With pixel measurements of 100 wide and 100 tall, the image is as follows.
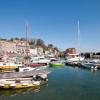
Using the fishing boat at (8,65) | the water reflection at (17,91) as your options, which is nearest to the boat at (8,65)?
the fishing boat at (8,65)

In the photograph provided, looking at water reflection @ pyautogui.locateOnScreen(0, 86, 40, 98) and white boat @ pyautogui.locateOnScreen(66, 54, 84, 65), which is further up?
white boat @ pyautogui.locateOnScreen(66, 54, 84, 65)


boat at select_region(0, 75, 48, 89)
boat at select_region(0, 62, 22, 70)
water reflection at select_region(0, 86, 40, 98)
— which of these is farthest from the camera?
boat at select_region(0, 62, 22, 70)

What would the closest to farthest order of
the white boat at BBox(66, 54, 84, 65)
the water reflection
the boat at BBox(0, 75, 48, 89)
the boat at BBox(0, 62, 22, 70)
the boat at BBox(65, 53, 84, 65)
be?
1. the water reflection
2. the boat at BBox(0, 75, 48, 89)
3. the boat at BBox(0, 62, 22, 70)
4. the boat at BBox(65, 53, 84, 65)
5. the white boat at BBox(66, 54, 84, 65)

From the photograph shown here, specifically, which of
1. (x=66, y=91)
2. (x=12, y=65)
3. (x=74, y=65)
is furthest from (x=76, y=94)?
(x=74, y=65)

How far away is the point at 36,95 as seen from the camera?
93.0 ft

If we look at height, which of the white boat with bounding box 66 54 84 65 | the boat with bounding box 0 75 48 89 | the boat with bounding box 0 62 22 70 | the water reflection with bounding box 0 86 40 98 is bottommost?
the water reflection with bounding box 0 86 40 98

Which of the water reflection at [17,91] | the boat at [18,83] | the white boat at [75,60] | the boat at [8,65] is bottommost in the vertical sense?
the water reflection at [17,91]

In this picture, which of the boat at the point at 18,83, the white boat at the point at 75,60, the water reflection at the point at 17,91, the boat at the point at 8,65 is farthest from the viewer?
the white boat at the point at 75,60

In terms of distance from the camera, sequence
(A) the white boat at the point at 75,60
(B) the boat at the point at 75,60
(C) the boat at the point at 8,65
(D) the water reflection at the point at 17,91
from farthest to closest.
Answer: (A) the white boat at the point at 75,60 < (B) the boat at the point at 75,60 < (C) the boat at the point at 8,65 < (D) the water reflection at the point at 17,91

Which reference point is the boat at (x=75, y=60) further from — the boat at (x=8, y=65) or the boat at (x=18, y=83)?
the boat at (x=18, y=83)

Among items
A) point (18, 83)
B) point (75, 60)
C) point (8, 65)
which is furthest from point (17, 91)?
point (75, 60)

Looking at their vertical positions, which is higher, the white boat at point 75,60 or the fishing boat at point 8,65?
the white boat at point 75,60

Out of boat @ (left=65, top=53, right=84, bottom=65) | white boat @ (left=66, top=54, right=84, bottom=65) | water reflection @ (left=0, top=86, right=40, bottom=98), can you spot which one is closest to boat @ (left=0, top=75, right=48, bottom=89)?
water reflection @ (left=0, top=86, right=40, bottom=98)

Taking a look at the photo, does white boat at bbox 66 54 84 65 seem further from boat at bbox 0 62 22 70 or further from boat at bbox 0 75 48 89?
boat at bbox 0 75 48 89
